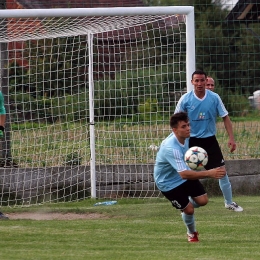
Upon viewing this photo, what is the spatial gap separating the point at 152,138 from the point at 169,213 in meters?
2.30

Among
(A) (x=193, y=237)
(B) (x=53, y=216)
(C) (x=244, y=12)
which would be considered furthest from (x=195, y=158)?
(C) (x=244, y=12)

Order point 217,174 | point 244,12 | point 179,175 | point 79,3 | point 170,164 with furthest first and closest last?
point 244,12, point 79,3, point 179,175, point 170,164, point 217,174

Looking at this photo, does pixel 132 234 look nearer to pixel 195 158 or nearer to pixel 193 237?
pixel 193 237

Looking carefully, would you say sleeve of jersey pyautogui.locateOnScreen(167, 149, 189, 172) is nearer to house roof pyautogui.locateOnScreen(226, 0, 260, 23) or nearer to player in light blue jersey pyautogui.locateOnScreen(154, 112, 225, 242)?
player in light blue jersey pyautogui.locateOnScreen(154, 112, 225, 242)

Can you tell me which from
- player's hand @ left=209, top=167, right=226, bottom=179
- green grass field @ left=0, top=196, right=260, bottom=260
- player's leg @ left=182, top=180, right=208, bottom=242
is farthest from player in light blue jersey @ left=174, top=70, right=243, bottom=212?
player's hand @ left=209, top=167, right=226, bottom=179

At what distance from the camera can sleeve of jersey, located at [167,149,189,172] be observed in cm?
790

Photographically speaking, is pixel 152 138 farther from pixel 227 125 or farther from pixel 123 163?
pixel 227 125

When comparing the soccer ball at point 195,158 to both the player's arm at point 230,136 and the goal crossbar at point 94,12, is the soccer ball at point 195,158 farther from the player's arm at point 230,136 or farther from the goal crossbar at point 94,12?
the goal crossbar at point 94,12

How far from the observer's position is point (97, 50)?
13.0 meters

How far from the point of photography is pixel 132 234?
8.94 m

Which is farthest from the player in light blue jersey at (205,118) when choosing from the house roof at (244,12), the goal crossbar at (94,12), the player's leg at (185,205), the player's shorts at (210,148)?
the house roof at (244,12)

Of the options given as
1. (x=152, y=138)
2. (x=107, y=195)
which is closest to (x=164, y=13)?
(x=152, y=138)

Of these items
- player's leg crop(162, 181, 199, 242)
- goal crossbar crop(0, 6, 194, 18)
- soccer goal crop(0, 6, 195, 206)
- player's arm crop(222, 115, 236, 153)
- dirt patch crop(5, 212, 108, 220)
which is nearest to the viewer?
player's leg crop(162, 181, 199, 242)

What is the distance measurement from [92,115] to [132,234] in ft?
13.2
